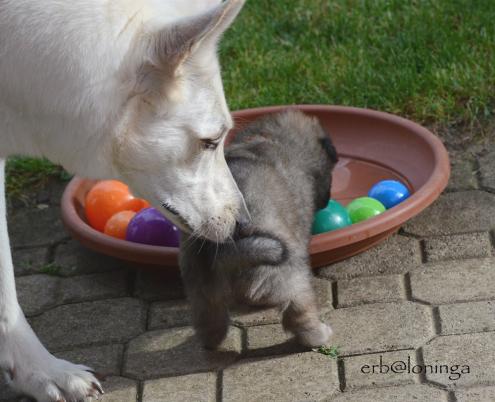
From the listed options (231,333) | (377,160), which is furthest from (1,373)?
(377,160)

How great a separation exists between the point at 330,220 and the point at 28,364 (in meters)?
1.53

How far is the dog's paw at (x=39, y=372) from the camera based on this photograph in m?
3.80

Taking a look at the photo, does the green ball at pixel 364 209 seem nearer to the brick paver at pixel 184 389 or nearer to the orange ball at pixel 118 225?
the orange ball at pixel 118 225

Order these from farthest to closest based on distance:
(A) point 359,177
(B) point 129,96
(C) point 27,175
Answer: (C) point 27,175 < (A) point 359,177 < (B) point 129,96

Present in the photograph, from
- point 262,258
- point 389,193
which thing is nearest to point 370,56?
point 389,193

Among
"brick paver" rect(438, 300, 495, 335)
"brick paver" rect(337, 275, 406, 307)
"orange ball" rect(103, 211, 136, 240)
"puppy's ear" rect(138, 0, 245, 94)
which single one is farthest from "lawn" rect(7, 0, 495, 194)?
"puppy's ear" rect(138, 0, 245, 94)

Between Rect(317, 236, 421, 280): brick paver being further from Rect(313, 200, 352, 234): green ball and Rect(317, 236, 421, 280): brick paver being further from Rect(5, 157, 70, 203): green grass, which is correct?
Rect(5, 157, 70, 203): green grass

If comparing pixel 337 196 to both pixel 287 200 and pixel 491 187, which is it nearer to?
pixel 491 187

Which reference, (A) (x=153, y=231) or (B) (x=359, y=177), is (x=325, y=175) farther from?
(A) (x=153, y=231)

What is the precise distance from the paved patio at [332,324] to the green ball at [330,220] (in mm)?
175

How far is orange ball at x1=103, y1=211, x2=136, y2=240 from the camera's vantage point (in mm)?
4812

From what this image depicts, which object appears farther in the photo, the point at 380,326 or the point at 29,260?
the point at 29,260

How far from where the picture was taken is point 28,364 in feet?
12.7

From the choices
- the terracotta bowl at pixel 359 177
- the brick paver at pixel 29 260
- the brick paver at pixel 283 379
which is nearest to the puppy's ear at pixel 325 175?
the terracotta bowl at pixel 359 177
